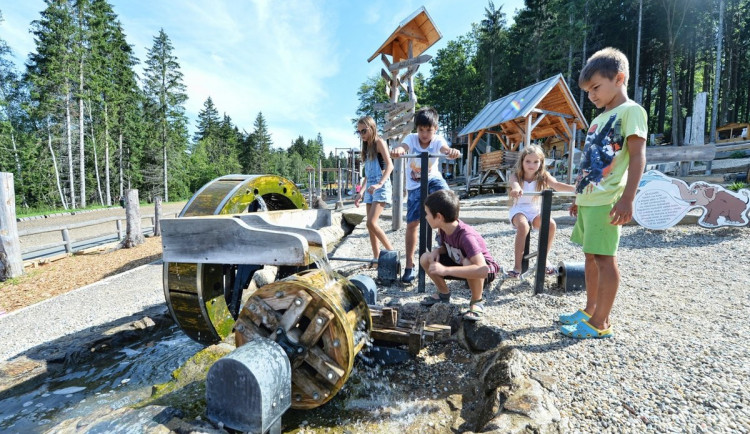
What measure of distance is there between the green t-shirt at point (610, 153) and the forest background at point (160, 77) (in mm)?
20550

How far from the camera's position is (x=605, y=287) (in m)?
2.30

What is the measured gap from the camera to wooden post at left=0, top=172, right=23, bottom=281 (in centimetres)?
720

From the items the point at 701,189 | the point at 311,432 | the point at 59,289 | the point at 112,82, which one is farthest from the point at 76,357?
the point at 112,82

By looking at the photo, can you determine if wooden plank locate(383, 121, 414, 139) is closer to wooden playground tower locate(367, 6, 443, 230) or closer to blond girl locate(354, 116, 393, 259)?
wooden playground tower locate(367, 6, 443, 230)

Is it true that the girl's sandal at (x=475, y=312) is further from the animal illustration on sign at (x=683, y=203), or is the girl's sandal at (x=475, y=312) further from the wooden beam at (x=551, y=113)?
the wooden beam at (x=551, y=113)

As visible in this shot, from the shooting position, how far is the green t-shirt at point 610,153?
2154 millimetres

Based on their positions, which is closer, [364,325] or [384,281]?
[364,325]

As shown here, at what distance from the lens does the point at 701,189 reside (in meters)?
5.68

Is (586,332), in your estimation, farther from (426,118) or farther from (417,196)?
(426,118)

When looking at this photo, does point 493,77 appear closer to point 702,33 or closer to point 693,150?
point 702,33

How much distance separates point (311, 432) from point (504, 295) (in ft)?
7.48

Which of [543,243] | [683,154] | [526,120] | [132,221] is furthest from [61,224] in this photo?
[683,154]

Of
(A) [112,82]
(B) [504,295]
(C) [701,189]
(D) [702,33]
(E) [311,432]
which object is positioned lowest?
(E) [311,432]

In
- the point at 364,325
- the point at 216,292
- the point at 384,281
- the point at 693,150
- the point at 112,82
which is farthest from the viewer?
the point at 112,82
